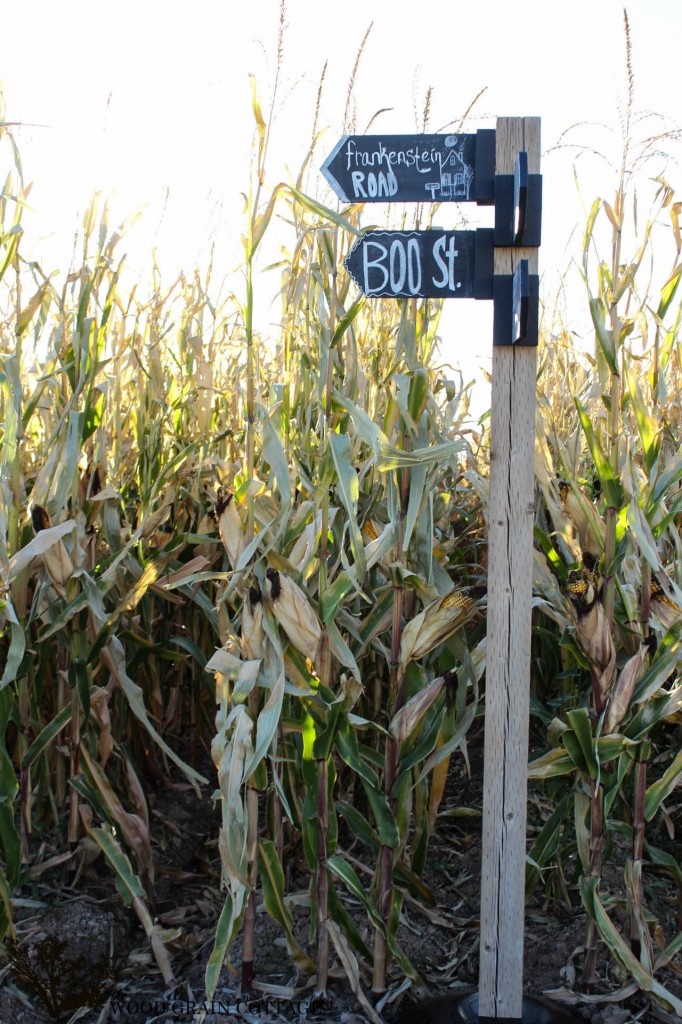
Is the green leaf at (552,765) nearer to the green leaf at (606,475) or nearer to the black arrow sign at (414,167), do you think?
the green leaf at (606,475)

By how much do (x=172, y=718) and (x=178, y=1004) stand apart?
1.08 m

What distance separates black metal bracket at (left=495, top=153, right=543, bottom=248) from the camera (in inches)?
71.7

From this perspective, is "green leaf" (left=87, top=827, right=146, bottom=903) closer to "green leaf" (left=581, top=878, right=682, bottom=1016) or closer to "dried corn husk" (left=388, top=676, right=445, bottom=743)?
"dried corn husk" (left=388, top=676, right=445, bottom=743)

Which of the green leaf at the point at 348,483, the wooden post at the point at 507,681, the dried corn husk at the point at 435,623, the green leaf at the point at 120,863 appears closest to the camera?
the green leaf at the point at 348,483

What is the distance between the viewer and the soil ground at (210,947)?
2.00 metres

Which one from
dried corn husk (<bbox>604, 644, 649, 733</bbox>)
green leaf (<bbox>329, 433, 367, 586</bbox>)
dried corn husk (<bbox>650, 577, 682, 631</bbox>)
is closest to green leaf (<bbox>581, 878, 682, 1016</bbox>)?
dried corn husk (<bbox>604, 644, 649, 733</bbox>)

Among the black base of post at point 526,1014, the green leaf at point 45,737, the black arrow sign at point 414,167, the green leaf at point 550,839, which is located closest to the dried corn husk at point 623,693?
the green leaf at point 550,839

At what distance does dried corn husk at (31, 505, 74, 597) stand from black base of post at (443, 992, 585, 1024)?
4.41 ft

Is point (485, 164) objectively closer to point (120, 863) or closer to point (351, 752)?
point (351, 752)

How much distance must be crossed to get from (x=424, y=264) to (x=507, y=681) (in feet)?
2.97

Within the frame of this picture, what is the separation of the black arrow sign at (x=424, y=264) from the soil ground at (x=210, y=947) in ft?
4.82

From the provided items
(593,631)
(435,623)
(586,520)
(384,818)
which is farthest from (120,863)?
(586,520)

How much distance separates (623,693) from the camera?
197 cm

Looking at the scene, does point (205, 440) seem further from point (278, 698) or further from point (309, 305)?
point (278, 698)
